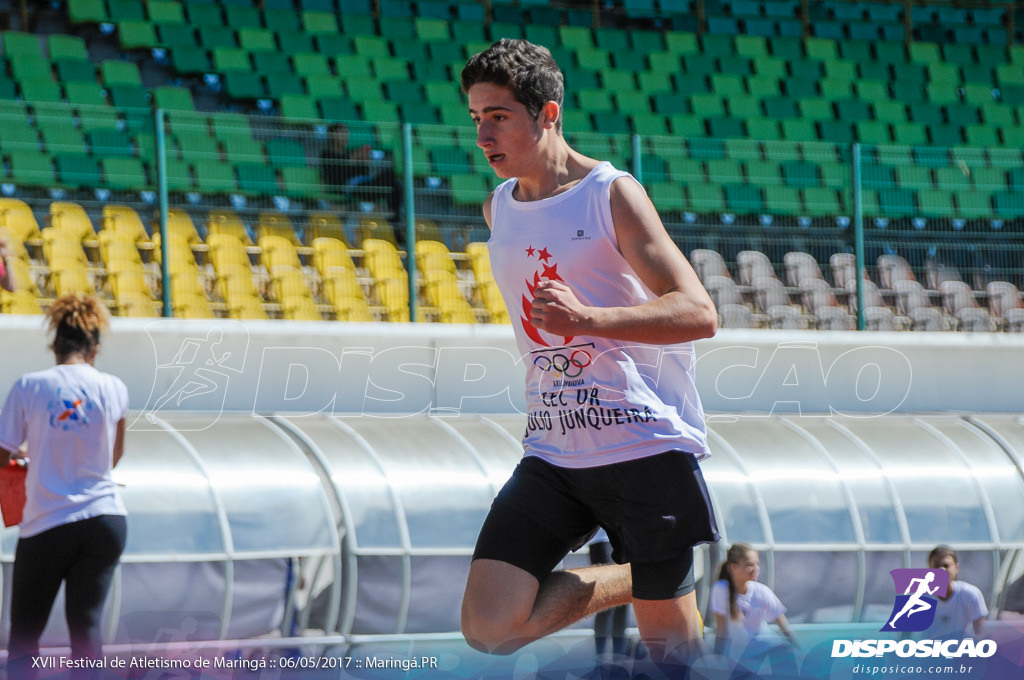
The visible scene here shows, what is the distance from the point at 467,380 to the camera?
1042 cm

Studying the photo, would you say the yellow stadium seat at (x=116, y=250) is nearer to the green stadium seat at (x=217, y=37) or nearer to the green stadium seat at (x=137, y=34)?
the green stadium seat at (x=137, y=34)

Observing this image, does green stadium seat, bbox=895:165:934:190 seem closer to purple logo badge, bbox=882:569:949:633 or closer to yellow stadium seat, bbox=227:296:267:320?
yellow stadium seat, bbox=227:296:267:320

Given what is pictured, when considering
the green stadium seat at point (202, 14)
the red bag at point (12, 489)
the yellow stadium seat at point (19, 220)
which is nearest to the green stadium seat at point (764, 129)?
the green stadium seat at point (202, 14)

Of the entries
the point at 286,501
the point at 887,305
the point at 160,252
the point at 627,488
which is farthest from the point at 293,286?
the point at 627,488

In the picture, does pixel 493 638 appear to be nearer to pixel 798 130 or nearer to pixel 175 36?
pixel 175 36

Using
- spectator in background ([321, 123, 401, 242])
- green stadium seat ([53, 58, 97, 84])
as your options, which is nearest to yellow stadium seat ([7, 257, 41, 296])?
spectator in background ([321, 123, 401, 242])

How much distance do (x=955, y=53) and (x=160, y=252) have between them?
12.8 m

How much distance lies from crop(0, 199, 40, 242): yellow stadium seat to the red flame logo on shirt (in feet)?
21.3

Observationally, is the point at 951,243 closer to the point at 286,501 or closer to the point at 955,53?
the point at 286,501

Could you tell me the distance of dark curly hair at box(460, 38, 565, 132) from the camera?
336cm

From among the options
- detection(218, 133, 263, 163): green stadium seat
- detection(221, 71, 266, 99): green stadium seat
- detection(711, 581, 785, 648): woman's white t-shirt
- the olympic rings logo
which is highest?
detection(221, 71, 266, 99): green stadium seat

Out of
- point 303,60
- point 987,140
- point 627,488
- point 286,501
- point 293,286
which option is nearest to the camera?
point 627,488

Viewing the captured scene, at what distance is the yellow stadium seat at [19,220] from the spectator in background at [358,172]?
2.01m

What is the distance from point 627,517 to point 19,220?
697 cm
